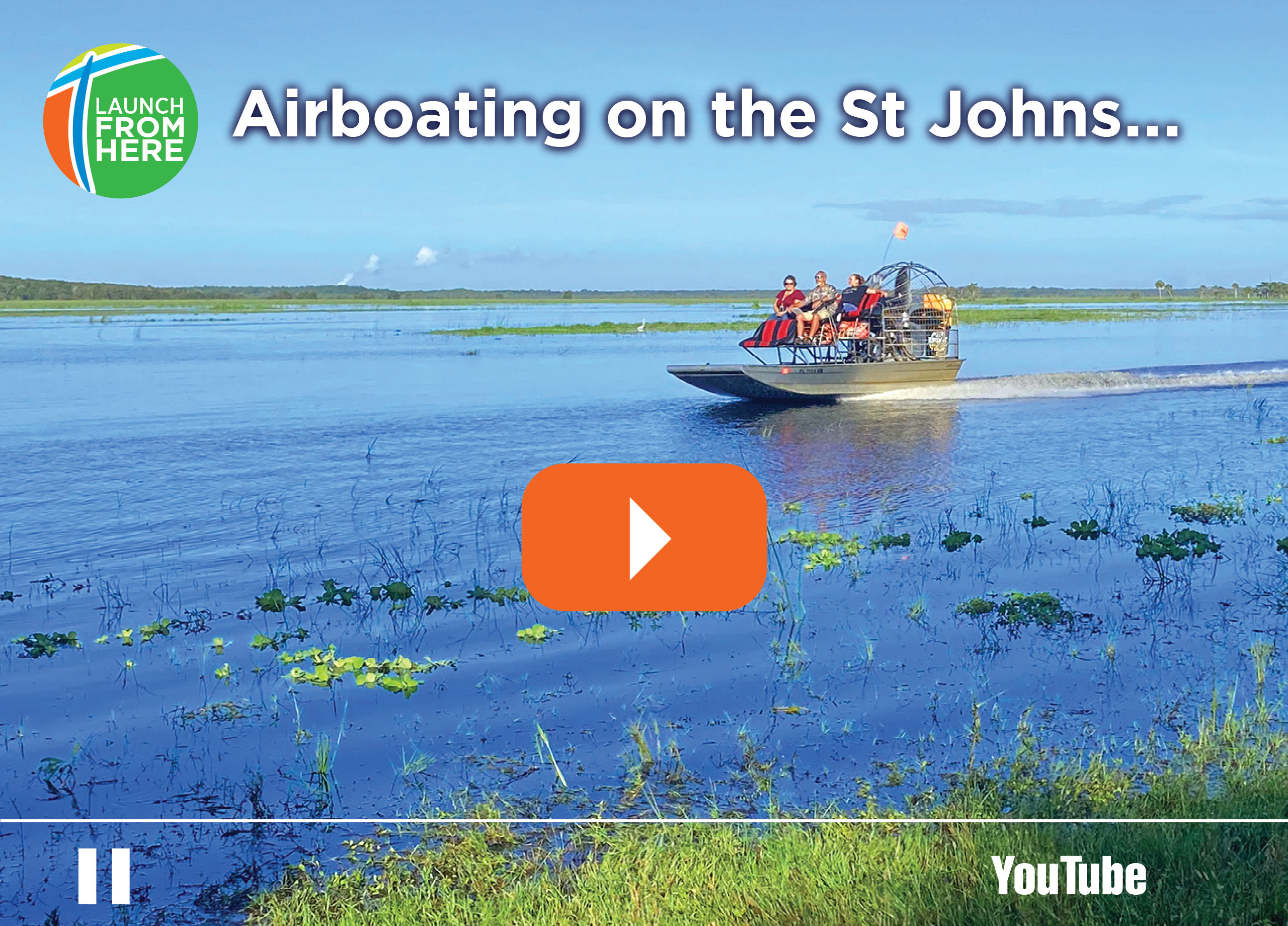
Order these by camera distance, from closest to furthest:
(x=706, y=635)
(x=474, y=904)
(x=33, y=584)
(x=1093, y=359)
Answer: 1. (x=474, y=904)
2. (x=706, y=635)
3. (x=33, y=584)
4. (x=1093, y=359)

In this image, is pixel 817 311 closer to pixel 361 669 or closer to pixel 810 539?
pixel 810 539

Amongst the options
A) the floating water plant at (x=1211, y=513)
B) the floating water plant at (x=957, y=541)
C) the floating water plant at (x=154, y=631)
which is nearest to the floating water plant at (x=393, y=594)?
the floating water plant at (x=154, y=631)

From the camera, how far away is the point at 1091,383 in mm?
41906

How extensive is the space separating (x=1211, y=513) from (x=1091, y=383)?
2537cm

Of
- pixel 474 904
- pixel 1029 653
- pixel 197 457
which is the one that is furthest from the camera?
pixel 197 457

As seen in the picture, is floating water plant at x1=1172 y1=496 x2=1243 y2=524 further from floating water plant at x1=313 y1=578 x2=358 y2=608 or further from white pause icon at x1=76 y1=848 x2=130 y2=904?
white pause icon at x1=76 y1=848 x2=130 y2=904

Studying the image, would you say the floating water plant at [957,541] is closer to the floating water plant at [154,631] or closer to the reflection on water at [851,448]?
the reflection on water at [851,448]

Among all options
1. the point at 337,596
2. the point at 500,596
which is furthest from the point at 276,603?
the point at 500,596

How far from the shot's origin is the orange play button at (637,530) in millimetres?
8750

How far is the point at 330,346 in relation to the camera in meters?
72.7

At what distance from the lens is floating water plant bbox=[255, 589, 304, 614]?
43.2 feet

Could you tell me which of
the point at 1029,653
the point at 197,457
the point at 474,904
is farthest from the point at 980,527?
the point at 197,457

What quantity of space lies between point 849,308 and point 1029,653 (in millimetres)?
23975

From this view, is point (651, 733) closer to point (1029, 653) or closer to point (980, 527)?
point (1029, 653)
